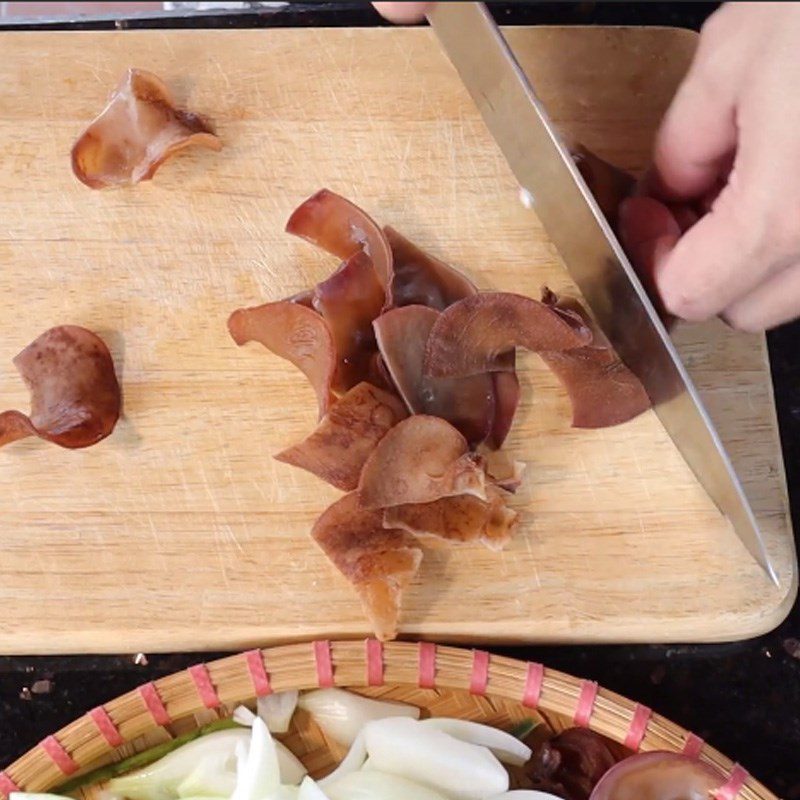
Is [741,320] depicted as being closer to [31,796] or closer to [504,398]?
[504,398]

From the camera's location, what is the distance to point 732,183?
1050 millimetres

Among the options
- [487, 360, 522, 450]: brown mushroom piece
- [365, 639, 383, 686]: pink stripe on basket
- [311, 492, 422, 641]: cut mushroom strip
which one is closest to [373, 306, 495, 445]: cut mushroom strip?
[487, 360, 522, 450]: brown mushroom piece

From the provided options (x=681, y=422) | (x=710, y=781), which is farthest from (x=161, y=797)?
(x=681, y=422)

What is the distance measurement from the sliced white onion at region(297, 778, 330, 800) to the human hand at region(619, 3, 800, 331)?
59 centimetres

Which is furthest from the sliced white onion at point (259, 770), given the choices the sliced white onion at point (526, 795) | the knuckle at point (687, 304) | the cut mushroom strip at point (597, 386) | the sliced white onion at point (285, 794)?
the knuckle at point (687, 304)

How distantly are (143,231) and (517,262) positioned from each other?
0.43 metres

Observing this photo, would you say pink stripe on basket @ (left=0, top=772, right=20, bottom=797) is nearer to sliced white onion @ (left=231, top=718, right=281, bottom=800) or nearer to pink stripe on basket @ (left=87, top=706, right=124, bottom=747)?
pink stripe on basket @ (left=87, top=706, right=124, bottom=747)

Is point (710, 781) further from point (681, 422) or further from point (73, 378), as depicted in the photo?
point (73, 378)

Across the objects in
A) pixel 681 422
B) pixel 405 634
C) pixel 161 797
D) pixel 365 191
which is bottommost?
pixel 161 797

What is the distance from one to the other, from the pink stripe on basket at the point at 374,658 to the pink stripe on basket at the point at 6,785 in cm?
36

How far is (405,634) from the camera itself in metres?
1.18

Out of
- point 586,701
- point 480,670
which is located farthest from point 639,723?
point 480,670

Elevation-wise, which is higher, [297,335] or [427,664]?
[297,335]

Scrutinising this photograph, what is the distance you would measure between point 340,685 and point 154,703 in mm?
186
